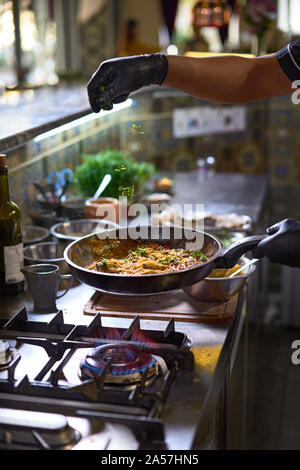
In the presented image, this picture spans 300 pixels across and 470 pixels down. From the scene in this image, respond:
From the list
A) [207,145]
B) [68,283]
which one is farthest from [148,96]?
[68,283]

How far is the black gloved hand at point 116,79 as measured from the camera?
153cm

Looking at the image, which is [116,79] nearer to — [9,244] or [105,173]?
[9,244]

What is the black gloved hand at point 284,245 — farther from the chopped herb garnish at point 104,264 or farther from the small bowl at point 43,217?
the small bowl at point 43,217

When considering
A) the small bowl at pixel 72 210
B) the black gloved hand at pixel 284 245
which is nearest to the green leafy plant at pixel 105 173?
the small bowl at pixel 72 210

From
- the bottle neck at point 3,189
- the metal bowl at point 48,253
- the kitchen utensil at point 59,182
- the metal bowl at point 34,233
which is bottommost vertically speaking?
the metal bowl at point 48,253

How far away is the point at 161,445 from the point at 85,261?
0.69 m

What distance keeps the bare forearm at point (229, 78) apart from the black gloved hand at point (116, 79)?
14 centimetres

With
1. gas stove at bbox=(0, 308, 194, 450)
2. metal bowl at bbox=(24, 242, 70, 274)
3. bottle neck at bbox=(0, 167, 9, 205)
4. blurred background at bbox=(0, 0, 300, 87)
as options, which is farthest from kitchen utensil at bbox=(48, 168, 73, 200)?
blurred background at bbox=(0, 0, 300, 87)

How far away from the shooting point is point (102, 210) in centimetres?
216

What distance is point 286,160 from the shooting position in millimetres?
4410

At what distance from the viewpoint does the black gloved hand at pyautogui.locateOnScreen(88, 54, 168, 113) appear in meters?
1.53

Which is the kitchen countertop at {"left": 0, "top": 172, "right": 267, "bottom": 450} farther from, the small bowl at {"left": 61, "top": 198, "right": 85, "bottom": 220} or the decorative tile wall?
the decorative tile wall

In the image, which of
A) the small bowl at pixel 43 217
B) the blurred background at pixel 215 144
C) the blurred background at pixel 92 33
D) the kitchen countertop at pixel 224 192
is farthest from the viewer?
the blurred background at pixel 92 33

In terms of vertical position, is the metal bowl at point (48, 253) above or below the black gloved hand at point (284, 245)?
below
